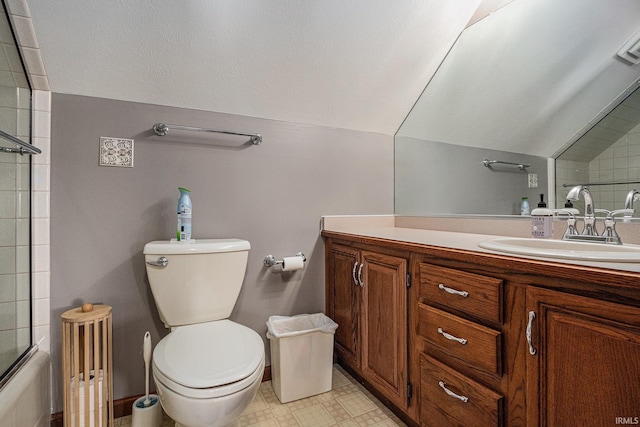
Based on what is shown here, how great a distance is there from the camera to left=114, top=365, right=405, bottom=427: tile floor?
4.81 feet

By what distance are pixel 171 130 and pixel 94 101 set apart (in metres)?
0.34

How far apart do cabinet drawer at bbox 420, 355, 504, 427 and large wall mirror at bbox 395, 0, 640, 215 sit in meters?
0.92

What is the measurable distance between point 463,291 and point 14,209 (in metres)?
1.77

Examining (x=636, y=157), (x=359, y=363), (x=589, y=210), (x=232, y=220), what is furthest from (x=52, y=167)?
(x=636, y=157)

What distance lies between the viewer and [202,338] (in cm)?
130

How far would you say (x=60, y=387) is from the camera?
142 centimetres

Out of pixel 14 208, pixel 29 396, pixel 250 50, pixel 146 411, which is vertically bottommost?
pixel 146 411

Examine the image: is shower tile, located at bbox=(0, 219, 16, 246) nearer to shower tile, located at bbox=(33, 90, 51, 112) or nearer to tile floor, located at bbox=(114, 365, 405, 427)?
shower tile, located at bbox=(33, 90, 51, 112)

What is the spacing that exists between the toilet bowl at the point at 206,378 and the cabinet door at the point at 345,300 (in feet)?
2.03

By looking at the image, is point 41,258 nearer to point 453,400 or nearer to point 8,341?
point 8,341

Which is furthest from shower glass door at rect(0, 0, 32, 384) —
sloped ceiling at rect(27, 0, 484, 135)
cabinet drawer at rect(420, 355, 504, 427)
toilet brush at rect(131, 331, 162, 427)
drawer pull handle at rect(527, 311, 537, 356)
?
drawer pull handle at rect(527, 311, 537, 356)

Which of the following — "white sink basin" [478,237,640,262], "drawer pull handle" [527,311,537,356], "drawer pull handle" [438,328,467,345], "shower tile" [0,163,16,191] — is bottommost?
"drawer pull handle" [438,328,467,345]

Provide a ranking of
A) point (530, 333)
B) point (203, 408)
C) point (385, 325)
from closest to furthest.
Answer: point (530, 333) < point (203, 408) < point (385, 325)
